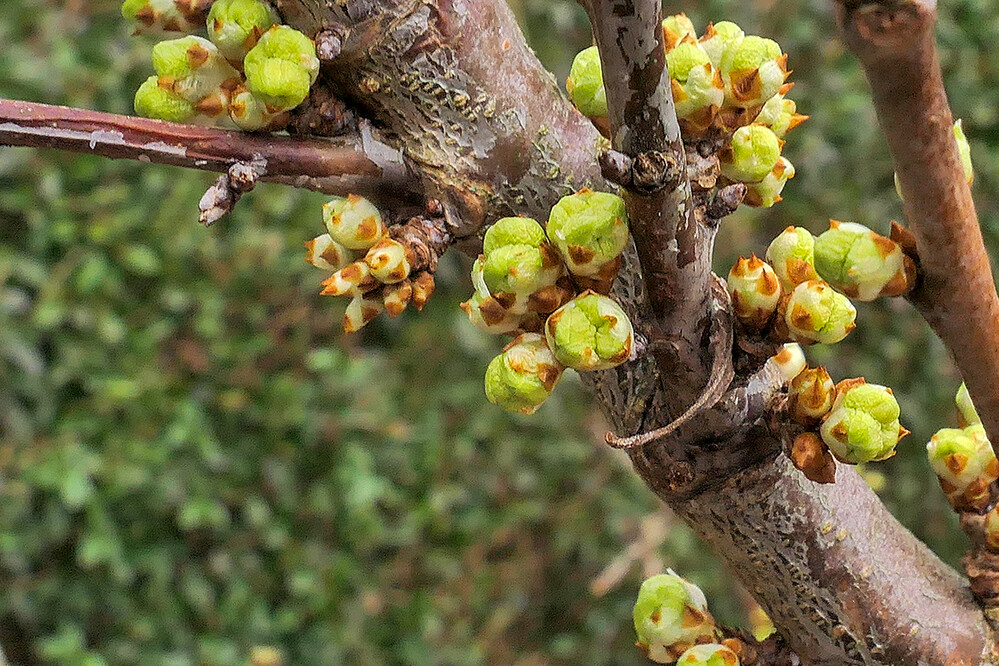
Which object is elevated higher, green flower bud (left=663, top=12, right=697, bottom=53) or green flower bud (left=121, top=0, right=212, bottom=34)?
green flower bud (left=663, top=12, right=697, bottom=53)

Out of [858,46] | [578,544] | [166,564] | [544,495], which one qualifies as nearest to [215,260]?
[166,564]

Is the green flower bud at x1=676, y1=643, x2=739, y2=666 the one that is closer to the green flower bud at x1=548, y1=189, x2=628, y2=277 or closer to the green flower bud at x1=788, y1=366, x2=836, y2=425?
the green flower bud at x1=788, y1=366, x2=836, y2=425

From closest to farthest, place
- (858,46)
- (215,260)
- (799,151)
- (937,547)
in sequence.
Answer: (858,46), (215,260), (799,151), (937,547)

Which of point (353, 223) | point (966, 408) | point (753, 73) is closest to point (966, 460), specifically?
point (966, 408)

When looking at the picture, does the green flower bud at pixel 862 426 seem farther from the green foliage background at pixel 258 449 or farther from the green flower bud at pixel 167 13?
the green foliage background at pixel 258 449

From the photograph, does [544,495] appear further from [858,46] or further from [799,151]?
[858,46]

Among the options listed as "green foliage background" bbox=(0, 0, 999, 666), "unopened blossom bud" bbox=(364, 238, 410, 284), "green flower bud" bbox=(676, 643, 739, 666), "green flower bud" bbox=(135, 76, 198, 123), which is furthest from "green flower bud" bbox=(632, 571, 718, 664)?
"green foliage background" bbox=(0, 0, 999, 666)
